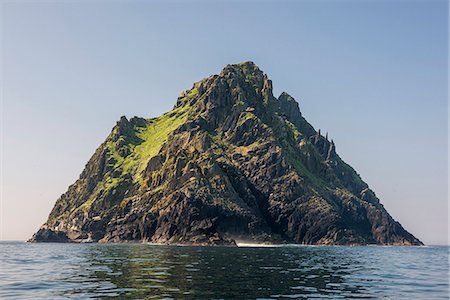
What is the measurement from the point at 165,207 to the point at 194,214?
57.1ft

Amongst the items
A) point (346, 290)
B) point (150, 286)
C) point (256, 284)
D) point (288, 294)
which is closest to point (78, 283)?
point (150, 286)

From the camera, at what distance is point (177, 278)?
42.6m

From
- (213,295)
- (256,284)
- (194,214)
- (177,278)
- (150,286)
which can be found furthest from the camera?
(194,214)

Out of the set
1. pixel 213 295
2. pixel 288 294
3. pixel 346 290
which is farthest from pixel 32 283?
pixel 346 290

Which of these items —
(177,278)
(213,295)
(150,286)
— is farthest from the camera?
(177,278)

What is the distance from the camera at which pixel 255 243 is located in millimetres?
187000

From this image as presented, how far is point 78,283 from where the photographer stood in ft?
126

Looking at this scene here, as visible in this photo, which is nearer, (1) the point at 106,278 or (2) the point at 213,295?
(2) the point at 213,295

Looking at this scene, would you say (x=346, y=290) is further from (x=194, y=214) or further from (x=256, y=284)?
(x=194, y=214)

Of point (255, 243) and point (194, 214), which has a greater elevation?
point (194, 214)

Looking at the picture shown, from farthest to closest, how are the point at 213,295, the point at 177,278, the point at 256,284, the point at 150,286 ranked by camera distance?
the point at 177,278 < the point at 256,284 < the point at 150,286 < the point at 213,295

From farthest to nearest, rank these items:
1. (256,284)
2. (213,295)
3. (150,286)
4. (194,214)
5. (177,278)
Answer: (194,214), (177,278), (256,284), (150,286), (213,295)

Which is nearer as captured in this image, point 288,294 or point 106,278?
point 288,294

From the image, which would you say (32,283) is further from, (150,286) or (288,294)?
(288,294)
